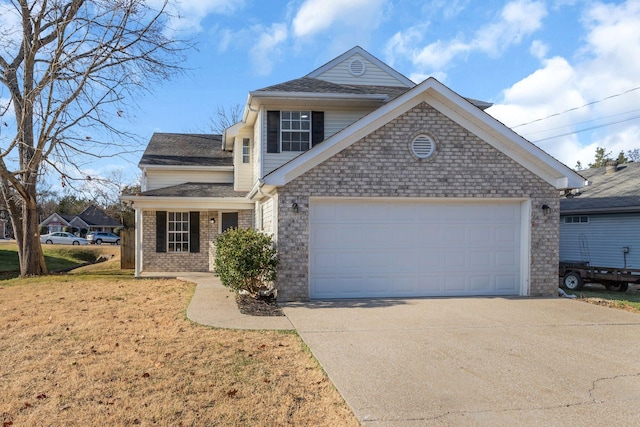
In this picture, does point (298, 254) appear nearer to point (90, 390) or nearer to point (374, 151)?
point (374, 151)

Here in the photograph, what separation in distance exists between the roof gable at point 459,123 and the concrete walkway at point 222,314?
280 centimetres

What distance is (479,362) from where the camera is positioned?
20.1ft

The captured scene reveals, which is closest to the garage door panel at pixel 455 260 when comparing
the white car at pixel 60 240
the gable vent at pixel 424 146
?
the gable vent at pixel 424 146

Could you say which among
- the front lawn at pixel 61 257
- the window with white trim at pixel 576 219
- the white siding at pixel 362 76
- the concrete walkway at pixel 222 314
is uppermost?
the white siding at pixel 362 76

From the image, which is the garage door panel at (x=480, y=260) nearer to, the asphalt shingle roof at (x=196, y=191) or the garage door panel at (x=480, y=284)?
the garage door panel at (x=480, y=284)

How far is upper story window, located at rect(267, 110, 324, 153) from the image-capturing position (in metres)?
14.3

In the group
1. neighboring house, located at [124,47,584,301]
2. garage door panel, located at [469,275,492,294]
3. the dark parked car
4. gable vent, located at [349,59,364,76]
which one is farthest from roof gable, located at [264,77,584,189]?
the dark parked car

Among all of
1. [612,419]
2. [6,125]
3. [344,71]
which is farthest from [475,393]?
[6,125]

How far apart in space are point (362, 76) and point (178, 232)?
865 cm

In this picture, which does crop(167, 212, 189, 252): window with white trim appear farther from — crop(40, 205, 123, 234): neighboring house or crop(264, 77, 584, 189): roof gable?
crop(40, 205, 123, 234): neighboring house

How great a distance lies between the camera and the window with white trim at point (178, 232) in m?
18.5

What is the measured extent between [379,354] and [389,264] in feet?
16.6

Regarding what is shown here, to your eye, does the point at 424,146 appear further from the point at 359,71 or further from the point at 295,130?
the point at 359,71

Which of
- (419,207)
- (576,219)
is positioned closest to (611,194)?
(576,219)
